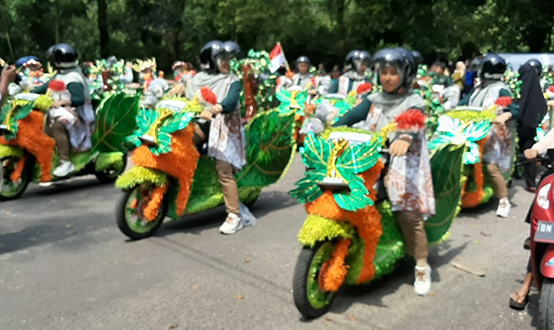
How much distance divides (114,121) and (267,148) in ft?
8.04

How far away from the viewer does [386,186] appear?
4457 mm

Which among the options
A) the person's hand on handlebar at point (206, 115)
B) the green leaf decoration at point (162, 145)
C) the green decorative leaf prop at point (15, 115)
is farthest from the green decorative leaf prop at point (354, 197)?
the green decorative leaf prop at point (15, 115)

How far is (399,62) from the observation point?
441 cm

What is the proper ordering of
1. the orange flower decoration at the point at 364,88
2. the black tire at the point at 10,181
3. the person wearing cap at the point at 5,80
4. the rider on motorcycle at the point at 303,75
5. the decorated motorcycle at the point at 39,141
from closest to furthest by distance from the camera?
the person wearing cap at the point at 5,80
the decorated motorcycle at the point at 39,141
the black tire at the point at 10,181
the orange flower decoration at the point at 364,88
the rider on motorcycle at the point at 303,75

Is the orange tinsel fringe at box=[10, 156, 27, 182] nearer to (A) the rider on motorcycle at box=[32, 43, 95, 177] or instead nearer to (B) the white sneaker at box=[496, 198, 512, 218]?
(A) the rider on motorcycle at box=[32, 43, 95, 177]

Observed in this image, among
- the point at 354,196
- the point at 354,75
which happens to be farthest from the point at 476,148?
the point at 354,75

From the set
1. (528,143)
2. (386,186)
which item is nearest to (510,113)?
(528,143)

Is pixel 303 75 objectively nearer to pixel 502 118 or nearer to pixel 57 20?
pixel 502 118

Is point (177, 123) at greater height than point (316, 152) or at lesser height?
lesser

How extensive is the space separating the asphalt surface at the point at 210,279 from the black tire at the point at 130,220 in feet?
0.32

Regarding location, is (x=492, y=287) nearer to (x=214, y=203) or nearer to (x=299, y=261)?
(x=299, y=261)

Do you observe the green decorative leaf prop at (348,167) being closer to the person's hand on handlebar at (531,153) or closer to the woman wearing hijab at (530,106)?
the person's hand on handlebar at (531,153)

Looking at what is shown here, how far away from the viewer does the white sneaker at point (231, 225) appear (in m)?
6.28

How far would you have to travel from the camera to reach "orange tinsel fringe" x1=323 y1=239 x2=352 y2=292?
4.13 metres
